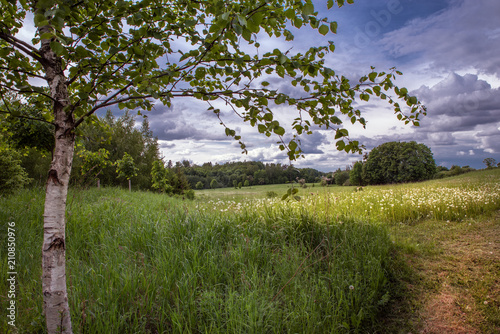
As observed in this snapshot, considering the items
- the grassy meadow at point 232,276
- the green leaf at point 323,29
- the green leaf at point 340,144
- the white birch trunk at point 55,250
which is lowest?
the grassy meadow at point 232,276

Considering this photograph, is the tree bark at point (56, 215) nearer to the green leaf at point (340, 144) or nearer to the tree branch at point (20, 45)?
the tree branch at point (20, 45)

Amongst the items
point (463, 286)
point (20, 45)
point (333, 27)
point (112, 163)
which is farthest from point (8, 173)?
point (463, 286)

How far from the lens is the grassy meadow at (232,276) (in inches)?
117

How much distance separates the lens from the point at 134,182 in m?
29.5

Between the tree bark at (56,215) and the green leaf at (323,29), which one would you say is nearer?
the green leaf at (323,29)

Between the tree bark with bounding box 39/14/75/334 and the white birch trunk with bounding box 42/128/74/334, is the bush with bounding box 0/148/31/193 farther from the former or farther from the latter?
the white birch trunk with bounding box 42/128/74/334

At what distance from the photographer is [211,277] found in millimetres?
3635

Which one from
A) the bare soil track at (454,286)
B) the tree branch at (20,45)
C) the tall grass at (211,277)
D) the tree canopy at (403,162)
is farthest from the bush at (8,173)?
the tree canopy at (403,162)

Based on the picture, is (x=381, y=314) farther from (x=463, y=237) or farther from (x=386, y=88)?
(x=463, y=237)

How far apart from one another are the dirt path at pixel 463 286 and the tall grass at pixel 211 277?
2.28 feet

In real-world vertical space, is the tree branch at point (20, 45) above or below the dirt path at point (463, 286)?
above

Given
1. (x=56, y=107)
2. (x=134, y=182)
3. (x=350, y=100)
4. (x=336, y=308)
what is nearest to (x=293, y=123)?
(x=350, y=100)

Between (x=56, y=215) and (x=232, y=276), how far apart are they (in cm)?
249

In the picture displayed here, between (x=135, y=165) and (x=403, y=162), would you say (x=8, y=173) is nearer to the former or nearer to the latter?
(x=135, y=165)
